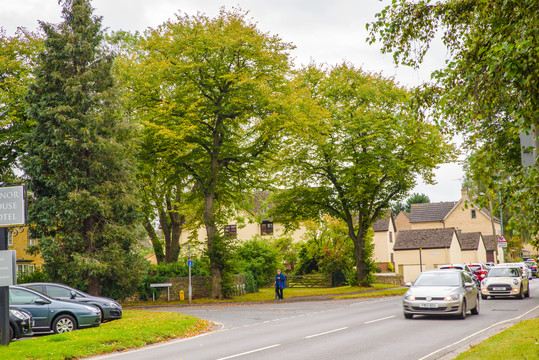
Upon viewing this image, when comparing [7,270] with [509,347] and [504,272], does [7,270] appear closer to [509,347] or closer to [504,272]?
[509,347]

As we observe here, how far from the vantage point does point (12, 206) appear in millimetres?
14984

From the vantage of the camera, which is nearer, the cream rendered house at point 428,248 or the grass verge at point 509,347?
the grass verge at point 509,347

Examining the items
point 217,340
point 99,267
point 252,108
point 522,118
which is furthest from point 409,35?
point 252,108

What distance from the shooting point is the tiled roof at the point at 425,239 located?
191 feet

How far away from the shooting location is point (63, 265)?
84.8 feet

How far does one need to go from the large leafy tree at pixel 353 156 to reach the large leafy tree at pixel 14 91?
1652 cm

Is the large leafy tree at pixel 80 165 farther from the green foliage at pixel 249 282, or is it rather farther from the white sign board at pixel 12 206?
the green foliage at pixel 249 282

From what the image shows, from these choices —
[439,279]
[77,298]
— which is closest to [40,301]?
[77,298]

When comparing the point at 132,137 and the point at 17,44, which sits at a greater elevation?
the point at 17,44

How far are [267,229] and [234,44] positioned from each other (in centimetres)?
3873

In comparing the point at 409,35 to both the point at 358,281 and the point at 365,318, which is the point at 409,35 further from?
the point at 358,281

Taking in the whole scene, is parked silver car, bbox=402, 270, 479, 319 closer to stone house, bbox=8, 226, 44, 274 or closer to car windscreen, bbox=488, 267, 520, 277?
car windscreen, bbox=488, 267, 520, 277

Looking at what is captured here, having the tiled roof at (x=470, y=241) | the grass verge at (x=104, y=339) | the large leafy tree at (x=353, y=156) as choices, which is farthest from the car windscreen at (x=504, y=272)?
the tiled roof at (x=470, y=241)

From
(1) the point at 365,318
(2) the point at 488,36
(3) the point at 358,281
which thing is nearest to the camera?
(2) the point at 488,36
